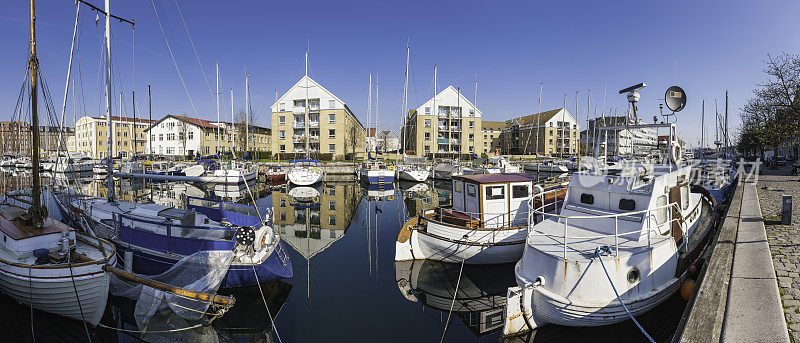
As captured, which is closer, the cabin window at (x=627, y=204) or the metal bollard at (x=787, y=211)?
the cabin window at (x=627, y=204)

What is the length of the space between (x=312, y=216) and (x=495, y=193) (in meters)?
13.3

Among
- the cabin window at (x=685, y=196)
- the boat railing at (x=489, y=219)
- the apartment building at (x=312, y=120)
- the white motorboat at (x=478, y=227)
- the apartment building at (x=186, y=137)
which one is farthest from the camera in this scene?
the apartment building at (x=186, y=137)

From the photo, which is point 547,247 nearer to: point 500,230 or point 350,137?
point 500,230

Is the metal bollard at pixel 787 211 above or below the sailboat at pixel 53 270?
above

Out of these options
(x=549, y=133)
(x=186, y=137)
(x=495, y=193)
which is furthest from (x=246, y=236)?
(x=549, y=133)

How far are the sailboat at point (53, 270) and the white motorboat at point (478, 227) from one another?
8.31 m

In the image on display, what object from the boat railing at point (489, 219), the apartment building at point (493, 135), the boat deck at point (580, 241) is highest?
the apartment building at point (493, 135)

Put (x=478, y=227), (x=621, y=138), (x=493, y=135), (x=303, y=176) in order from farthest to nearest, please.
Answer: (x=493, y=135)
(x=621, y=138)
(x=303, y=176)
(x=478, y=227)

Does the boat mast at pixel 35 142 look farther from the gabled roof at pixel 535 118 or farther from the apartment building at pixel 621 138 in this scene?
the gabled roof at pixel 535 118

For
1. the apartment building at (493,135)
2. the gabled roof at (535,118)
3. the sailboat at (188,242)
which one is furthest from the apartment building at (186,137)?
the gabled roof at (535,118)

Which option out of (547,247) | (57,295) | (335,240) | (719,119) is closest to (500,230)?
(547,247)

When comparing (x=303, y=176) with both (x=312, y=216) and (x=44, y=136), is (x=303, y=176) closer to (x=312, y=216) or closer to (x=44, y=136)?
(x=312, y=216)

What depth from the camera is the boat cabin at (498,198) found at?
12562 mm

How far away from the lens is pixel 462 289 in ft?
34.1
